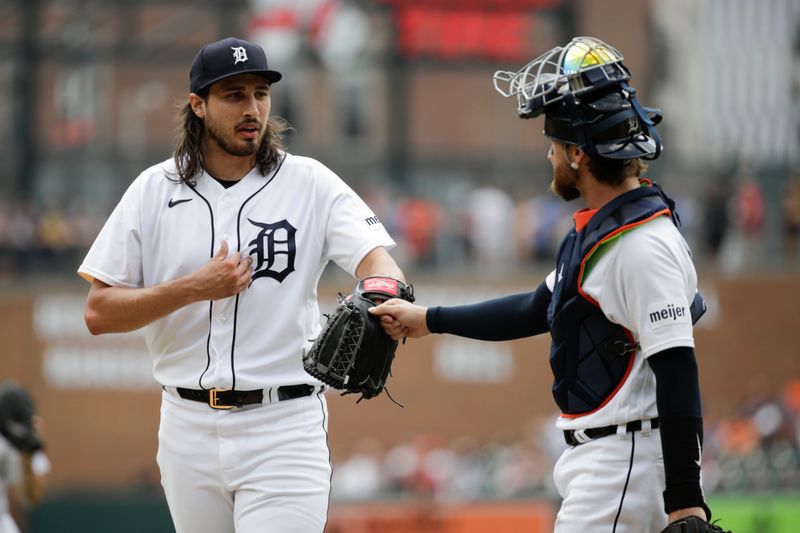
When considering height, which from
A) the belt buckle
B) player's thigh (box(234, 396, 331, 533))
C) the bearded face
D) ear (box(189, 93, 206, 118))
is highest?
ear (box(189, 93, 206, 118))

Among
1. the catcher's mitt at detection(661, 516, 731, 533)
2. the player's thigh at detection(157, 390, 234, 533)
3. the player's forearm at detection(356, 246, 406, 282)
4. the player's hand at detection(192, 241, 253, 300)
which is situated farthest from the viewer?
the player's forearm at detection(356, 246, 406, 282)

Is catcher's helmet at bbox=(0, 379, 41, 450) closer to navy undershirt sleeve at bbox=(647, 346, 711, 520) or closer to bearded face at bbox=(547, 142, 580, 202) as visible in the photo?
bearded face at bbox=(547, 142, 580, 202)

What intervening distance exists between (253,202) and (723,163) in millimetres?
22499

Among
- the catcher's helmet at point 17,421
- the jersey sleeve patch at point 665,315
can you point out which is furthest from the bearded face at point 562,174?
the catcher's helmet at point 17,421

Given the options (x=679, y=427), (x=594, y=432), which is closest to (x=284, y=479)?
(x=594, y=432)

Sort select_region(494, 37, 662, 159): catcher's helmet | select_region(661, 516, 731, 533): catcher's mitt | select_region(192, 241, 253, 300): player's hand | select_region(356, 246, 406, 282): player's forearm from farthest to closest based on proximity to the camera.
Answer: select_region(356, 246, 406, 282): player's forearm, select_region(192, 241, 253, 300): player's hand, select_region(494, 37, 662, 159): catcher's helmet, select_region(661, 516, 731, 533): catcher's mitt

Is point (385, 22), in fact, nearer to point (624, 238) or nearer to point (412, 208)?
point (412, 208)

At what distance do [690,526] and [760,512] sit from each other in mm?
7040

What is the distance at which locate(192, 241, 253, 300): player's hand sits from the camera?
4.10 metres

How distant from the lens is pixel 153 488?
57.4ft

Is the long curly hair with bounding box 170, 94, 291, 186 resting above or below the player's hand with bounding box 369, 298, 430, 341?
above

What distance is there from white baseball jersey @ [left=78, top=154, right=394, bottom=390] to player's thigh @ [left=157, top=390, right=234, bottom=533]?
0.13 m

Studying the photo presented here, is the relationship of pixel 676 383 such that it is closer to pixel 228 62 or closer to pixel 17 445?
pixel 228 62

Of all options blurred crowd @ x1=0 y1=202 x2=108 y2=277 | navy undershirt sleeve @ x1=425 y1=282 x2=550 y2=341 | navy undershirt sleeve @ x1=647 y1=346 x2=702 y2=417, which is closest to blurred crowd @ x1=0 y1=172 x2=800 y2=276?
blurred crowd @ x1=0 y1=202 x2=108 y2=277
